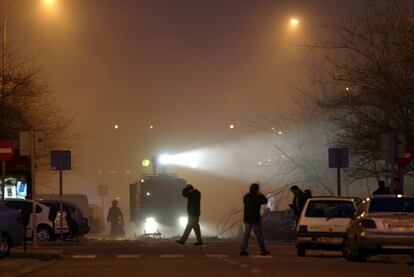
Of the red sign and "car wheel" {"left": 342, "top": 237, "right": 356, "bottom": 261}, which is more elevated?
the red sign

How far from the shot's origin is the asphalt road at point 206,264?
18312 mm

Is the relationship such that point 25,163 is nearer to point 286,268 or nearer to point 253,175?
point 286,268

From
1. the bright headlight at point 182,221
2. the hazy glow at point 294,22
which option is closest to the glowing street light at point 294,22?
the hazy glow at point 294,22

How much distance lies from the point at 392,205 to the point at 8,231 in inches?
337

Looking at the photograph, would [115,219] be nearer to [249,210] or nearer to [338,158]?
[338,158]

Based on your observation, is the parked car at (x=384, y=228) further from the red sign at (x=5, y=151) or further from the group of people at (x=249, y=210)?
the red sign at (x=5, y=151)

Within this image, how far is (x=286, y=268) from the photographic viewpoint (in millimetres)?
19250

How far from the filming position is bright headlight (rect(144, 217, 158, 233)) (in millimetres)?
48003

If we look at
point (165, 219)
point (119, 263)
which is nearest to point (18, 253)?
point (119, 263)

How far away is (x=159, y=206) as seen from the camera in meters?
49.1

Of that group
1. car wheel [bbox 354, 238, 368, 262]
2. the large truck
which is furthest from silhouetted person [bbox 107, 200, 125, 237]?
car wheel [bbox 354, 238, 368, 262]

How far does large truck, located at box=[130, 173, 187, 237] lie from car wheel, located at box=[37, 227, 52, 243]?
15.3 m

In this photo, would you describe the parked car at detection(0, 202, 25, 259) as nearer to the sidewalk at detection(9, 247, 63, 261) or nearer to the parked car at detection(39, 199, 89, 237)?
the sidewalk at detection(9, 247, 63, 261)

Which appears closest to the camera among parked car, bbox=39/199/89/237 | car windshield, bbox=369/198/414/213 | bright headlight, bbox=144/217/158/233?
car windshield, bbox=369/198/414/213
